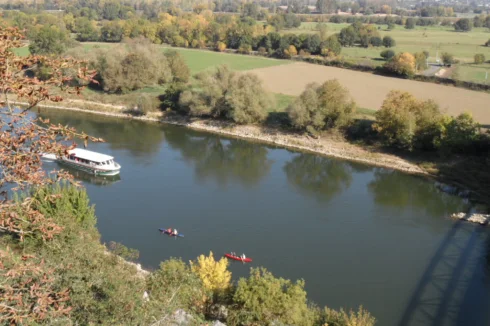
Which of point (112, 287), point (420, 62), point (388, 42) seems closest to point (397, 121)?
point (420, 62)

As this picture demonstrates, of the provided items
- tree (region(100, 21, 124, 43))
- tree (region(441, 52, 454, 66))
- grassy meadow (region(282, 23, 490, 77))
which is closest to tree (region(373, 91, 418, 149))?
grassy meadow (region(282, 23, 490, 77))

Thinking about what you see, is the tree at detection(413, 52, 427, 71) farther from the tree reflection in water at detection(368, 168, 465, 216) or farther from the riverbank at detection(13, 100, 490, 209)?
the tree reflection in water at detection(368, 168, 465, 216)

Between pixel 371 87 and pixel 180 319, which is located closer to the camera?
pixel 180 319

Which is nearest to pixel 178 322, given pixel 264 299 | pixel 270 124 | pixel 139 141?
pixel 264 299

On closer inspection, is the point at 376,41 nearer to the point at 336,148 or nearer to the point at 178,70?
the point at 178,70

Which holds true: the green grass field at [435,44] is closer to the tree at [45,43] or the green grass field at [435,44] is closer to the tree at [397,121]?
the tree at [397,121]

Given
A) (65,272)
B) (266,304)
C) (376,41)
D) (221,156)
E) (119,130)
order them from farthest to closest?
1. (376,41)
2. (119,130)
3. (221,156)
4. (266,304)
5. (65,272)
